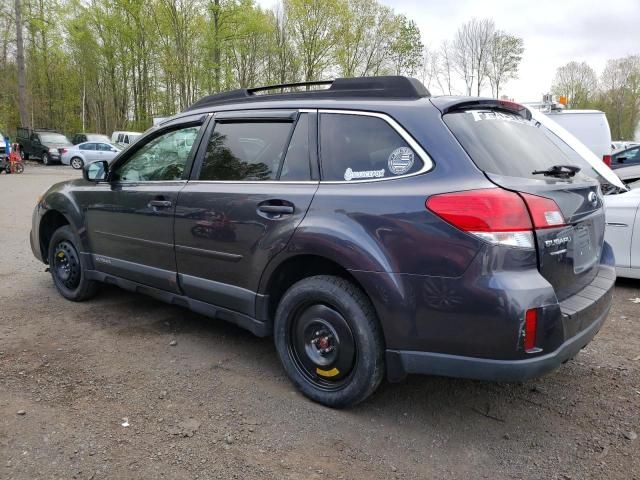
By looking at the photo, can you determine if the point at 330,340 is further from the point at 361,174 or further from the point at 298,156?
the point at 298,156

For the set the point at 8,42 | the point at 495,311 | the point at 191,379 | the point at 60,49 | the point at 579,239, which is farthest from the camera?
the point at 60,49

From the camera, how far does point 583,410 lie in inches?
119

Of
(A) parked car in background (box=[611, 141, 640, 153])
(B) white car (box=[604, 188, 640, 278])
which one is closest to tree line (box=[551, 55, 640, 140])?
(A) parked car in background (box=[611, 141, 640, 153])

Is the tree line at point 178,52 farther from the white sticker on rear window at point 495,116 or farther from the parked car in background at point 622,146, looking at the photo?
the white sticker on rear window at point 495,116

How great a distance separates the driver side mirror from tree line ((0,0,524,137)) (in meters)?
30.5

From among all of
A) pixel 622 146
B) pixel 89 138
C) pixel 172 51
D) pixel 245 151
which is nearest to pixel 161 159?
pixel 245 151

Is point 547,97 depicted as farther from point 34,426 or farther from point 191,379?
point 34,426

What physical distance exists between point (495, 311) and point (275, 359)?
1841 millimetres

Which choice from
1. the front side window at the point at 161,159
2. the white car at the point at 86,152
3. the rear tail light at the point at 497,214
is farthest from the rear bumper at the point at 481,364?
the white car at the point at 86,152

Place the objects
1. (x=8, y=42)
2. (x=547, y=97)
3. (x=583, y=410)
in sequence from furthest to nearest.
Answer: (x=8, y=42) → (x=547, y=97) → (x=583, y=410)

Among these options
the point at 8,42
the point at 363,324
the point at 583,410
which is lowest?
the point at 583,410

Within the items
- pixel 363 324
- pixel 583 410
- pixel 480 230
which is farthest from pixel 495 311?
pixel 583 410

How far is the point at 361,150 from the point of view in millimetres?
2934

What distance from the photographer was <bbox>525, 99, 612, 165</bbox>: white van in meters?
9.88
